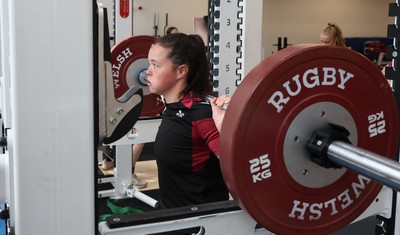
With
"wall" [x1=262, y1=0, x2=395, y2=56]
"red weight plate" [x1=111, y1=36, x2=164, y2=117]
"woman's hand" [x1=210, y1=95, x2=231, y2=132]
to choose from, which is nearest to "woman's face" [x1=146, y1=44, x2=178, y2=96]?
"woman's hand" [x1=210, y1=95, x2=231, y2=132]

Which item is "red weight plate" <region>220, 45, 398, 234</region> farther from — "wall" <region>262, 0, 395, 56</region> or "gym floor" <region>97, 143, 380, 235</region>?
"wall" <region>262, 0, 395, 56</region>

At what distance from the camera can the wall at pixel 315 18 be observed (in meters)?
11.1

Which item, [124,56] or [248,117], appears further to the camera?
[124,56]

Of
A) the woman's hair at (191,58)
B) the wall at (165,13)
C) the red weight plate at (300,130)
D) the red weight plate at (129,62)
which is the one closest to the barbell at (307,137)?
the red weight plate at (300,130)

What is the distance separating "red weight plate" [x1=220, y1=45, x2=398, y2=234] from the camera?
930 millimetres

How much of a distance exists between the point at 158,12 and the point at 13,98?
8.86 meters

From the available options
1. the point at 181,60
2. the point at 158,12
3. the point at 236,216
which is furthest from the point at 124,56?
the point at 158,12

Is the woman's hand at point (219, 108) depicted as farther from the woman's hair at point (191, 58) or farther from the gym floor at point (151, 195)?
the gym floor at point (151, 195)

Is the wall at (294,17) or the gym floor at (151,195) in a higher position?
the wall at (294,17)

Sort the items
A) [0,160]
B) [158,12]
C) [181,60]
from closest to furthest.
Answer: [0,160]
[181,60]
[158,12]

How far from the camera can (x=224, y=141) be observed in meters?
0.96

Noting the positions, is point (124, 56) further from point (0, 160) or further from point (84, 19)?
point (84, 19)

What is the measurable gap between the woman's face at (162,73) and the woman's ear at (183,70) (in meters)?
0.02

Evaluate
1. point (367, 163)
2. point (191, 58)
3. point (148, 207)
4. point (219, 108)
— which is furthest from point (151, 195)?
point (367, 163)
